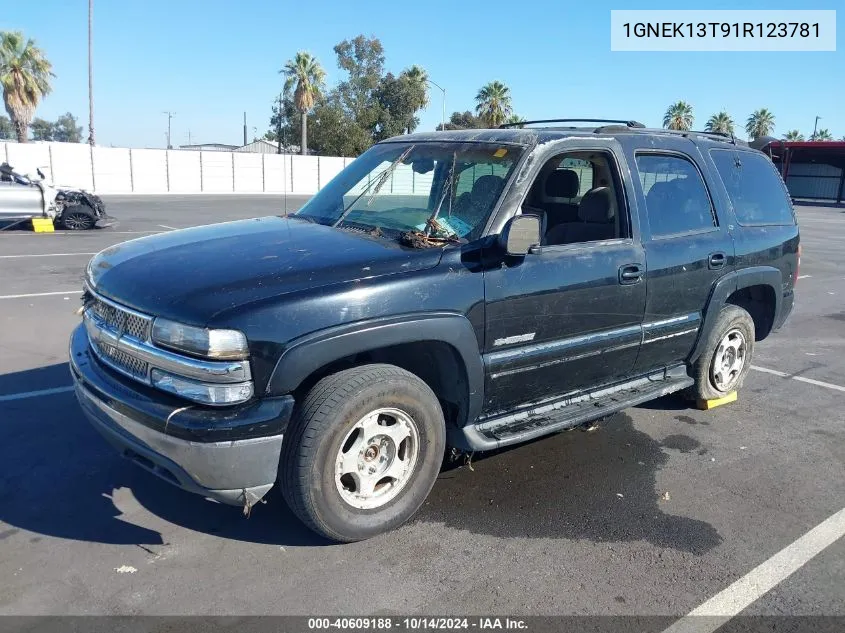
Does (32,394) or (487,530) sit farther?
(32,394)

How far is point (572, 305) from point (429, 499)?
1.38 metres

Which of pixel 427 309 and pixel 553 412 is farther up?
pixel 427 309

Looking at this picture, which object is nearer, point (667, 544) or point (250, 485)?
point (250, 485)

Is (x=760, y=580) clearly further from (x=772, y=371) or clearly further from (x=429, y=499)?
(x=772, y=371)

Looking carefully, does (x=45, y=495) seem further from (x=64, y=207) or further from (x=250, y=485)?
(x=64, y=207)

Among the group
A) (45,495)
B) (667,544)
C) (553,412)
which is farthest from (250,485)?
(667,544)

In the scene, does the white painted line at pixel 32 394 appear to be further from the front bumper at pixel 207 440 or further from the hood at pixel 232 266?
the front bumper at pixel 207 440

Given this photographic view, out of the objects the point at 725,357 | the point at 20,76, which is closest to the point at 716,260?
the point at 725,357

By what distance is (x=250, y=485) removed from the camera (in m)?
3.06

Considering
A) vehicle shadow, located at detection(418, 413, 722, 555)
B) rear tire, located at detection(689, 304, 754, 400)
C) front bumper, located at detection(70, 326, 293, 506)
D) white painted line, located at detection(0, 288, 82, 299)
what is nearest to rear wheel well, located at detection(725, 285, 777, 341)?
rear tire, located at detection(689, 304, 754, 400)

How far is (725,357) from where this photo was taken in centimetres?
553

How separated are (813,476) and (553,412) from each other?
1811 millimetres

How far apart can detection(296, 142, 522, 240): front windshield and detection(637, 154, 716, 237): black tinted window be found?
113cm

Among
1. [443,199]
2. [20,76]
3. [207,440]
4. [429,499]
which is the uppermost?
[20,76]
